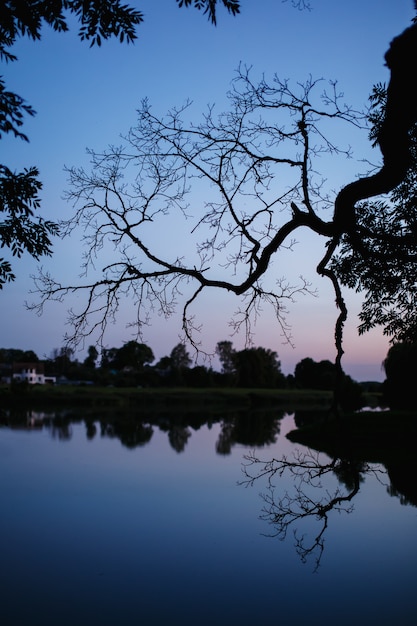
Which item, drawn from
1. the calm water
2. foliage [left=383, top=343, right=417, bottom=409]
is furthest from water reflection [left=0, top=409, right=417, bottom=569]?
foliage [left=383, top=343, right=417, bottom=409]

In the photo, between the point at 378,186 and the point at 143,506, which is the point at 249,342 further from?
the point at 143,506

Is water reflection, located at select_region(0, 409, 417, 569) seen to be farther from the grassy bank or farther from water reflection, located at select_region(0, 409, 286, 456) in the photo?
the grassy bank

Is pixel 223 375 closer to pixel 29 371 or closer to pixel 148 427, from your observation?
pixel 29 371

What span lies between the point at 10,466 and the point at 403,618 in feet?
50.2

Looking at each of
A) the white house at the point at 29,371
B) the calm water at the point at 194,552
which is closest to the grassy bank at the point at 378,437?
the calm water at the point at 194,552

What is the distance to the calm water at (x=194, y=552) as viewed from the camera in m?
7.43

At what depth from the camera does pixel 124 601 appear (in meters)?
7.89

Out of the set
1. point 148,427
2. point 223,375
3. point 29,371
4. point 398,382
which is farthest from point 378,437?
point 29,371

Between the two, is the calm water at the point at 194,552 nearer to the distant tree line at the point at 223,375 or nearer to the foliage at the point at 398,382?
the foliage at the point at 398,382

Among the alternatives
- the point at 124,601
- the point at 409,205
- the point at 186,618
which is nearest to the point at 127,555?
the point at 124,601

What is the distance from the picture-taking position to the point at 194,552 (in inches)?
395

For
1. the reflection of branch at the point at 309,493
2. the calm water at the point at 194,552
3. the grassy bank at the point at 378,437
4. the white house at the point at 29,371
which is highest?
the white house at the point at 29,371

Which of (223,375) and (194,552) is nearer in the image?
(194,552)

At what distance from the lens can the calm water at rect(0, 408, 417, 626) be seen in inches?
293
